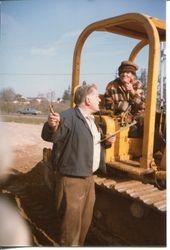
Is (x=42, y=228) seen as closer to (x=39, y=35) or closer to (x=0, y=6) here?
(x=39, y=35)

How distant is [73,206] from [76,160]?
26 centimetres

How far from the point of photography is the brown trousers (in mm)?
1805

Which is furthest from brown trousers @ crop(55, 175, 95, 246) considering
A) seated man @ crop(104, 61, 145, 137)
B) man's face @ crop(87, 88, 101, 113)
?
seated man @ crop(104, 61, 145, 137)

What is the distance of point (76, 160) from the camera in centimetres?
179

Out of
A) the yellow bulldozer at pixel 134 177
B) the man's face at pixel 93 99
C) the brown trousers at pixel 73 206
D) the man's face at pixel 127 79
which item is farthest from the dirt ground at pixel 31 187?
the man's face at pixel 127 79

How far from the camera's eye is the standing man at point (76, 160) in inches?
70.2

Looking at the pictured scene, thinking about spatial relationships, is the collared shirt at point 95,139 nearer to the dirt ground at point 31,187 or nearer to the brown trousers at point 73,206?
the brown trousers at point 73,206

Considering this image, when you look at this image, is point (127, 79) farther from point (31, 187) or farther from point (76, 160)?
point (31, 187)

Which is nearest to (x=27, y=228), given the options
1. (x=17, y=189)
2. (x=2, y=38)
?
(x=17, y=189)

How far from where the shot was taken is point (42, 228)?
7.13ft

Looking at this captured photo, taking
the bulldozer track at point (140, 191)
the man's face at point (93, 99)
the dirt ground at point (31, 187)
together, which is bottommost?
the dirt ground at point (31, 187)

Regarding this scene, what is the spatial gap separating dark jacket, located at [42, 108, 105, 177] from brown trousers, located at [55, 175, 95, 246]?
5 cm

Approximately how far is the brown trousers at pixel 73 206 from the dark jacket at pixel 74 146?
0.05m

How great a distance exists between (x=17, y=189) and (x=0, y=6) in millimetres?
1516
